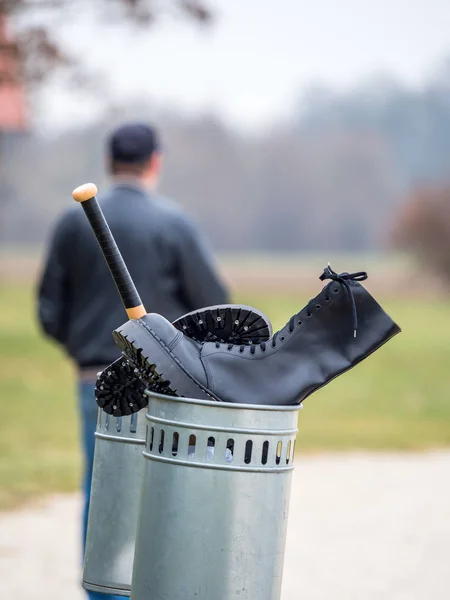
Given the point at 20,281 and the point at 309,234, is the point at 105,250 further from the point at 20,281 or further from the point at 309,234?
the point at 309,234

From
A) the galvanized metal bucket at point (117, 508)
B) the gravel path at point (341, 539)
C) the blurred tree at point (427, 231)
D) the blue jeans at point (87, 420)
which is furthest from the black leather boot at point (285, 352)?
the blurred tree at point (427, 231)

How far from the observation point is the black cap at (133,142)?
189 inches

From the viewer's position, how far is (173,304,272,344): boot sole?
3.07 metres

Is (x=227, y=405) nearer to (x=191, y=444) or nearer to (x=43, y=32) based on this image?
(x=191, y=444)

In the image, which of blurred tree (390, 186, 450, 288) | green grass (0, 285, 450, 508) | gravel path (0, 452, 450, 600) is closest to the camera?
gravel path (0, 452, 450, 600)

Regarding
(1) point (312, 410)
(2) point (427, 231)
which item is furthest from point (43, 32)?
(2) point (427, 231)

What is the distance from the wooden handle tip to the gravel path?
2.94 m

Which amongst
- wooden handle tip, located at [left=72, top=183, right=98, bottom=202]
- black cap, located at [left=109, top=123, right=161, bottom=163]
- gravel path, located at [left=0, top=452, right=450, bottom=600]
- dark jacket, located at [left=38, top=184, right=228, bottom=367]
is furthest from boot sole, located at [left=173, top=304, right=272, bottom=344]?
gravel path, located at [left=0, top=452, right=450, bottom=600]

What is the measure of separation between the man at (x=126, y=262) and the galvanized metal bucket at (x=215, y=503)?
67.1 inches

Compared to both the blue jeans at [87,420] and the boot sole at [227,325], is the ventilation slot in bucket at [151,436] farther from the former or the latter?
the blue jeans at [87,420]

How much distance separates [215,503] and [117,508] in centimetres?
71

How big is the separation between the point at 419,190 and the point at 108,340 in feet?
131

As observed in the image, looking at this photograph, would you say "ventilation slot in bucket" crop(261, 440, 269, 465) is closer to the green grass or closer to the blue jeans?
the blue jeans

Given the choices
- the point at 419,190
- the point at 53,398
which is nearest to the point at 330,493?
the point at 53,398
